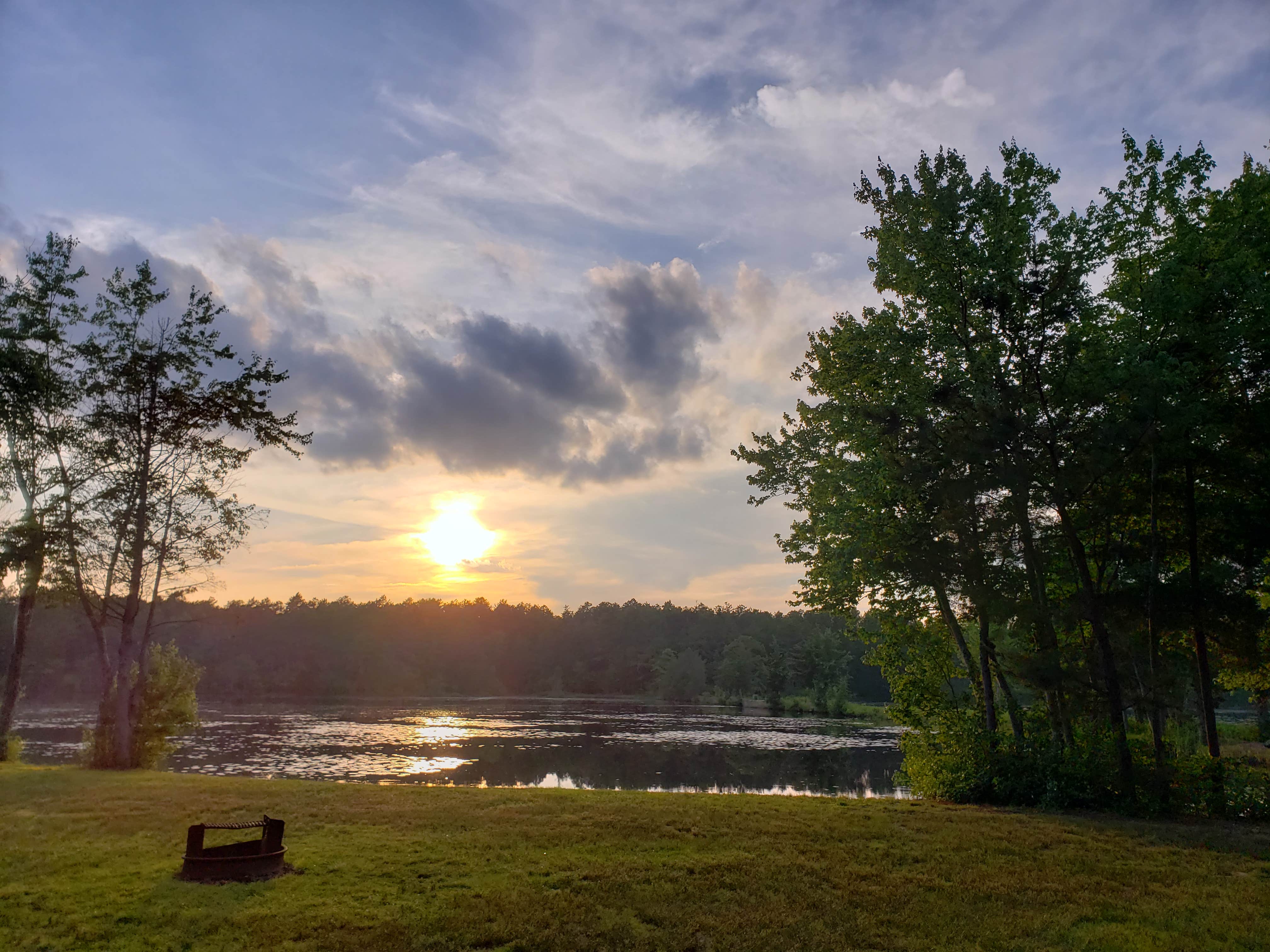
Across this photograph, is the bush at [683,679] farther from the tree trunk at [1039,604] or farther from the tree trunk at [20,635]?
the tree trunk at [1039,604]

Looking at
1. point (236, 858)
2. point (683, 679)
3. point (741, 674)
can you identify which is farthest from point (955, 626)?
point (683, 679)

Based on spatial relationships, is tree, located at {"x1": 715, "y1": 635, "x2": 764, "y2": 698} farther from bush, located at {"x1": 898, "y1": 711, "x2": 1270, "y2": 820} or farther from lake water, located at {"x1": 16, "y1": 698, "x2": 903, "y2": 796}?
bush, located at {"x1": 898, "y1": 711, "x2": 1270, "y2": 820}

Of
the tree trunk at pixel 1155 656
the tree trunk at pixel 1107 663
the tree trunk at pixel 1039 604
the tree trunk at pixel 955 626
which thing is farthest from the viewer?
the tree trunk at pixel 955 626

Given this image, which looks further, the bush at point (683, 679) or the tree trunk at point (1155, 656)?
the bush at point (683, 679)

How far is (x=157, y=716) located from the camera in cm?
2056

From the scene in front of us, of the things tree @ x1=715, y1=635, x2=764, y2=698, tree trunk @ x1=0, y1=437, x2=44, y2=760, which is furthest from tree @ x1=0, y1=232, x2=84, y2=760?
tree @ x1=715, y1=635, x2=764, y2=698

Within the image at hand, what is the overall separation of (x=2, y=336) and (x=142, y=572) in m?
9.44

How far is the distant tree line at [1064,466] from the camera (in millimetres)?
14594

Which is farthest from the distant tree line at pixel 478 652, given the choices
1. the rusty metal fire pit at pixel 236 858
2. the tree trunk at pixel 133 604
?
the rusty metal fire pit at pixel 236 858

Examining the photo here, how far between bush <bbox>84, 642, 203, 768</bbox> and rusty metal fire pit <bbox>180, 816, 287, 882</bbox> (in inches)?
557

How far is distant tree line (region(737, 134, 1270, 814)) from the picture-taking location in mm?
14594

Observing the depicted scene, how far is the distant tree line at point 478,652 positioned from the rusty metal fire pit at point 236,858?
2684 inches

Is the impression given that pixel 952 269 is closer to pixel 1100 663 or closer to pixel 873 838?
pixel 1100 663

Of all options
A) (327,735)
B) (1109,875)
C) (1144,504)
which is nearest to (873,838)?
(1109,875)
